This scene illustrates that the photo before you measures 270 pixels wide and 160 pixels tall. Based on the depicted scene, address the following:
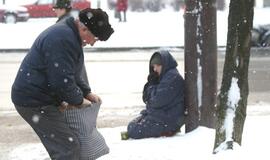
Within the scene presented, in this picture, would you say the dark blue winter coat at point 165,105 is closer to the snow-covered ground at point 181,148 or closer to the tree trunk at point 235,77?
the snow-covered ground at point 181,148

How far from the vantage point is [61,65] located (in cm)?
396

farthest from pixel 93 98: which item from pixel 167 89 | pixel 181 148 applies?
pixel 167 89

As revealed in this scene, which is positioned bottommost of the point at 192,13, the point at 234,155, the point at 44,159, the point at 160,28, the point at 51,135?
the point at 160,28

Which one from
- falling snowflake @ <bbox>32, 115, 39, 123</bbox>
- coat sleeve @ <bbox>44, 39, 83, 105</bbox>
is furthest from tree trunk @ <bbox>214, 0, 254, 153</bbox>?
falling snowflake @ <bbox>32, 115, 39, 123</bbox>

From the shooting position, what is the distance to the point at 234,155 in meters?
4.93

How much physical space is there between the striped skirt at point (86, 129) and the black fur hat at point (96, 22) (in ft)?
1.91

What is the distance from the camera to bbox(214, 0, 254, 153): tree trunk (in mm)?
4843

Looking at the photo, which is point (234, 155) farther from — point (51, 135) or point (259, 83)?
point (259, 83)

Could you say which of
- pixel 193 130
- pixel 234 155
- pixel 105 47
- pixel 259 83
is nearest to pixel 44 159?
pixel 193 130

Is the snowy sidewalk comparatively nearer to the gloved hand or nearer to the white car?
the gloved hand

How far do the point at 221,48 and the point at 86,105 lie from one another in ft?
48.4

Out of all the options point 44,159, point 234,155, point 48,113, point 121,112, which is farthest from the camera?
point 121,112

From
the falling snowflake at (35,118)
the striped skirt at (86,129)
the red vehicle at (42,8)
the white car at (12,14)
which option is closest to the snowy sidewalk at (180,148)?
the striped skirt at (86,129)

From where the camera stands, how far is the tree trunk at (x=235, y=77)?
484cm
